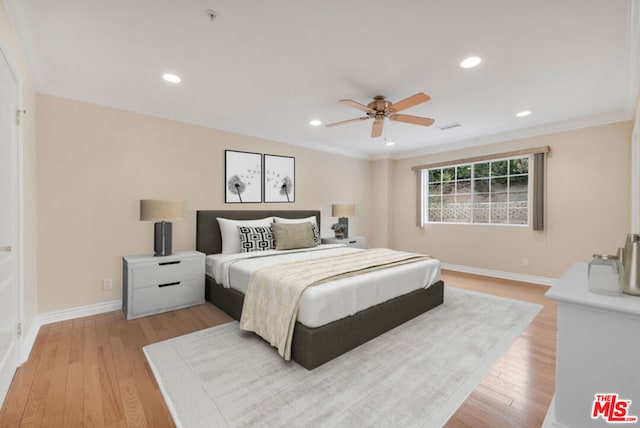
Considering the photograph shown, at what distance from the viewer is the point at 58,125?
→ 9.81ft

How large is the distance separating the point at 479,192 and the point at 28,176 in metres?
6.05

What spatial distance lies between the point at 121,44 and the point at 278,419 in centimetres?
280

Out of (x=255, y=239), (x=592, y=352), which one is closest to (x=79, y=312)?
(x=255, y=239)

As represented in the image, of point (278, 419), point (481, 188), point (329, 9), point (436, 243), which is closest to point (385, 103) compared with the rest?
point (329, 9)

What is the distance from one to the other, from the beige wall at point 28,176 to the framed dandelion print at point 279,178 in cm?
268

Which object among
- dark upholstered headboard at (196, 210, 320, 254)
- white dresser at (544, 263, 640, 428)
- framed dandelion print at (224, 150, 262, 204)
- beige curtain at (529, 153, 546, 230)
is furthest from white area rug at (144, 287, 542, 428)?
beige curtain at (529, 153, 546, 230)

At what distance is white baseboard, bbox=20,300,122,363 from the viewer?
2.40m

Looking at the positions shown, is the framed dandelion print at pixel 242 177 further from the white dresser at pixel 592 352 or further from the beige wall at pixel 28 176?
the white dresser at pixel 592 352

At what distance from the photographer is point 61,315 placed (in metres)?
3.01

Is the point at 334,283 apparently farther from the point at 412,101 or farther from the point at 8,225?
the point at 8,225

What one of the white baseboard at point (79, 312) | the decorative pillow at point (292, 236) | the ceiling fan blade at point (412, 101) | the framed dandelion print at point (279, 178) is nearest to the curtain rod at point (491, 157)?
the framed dandelion print at point (279, 178)

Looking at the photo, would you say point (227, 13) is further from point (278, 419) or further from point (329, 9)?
point (278, 419)

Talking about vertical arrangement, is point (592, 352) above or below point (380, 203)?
below
